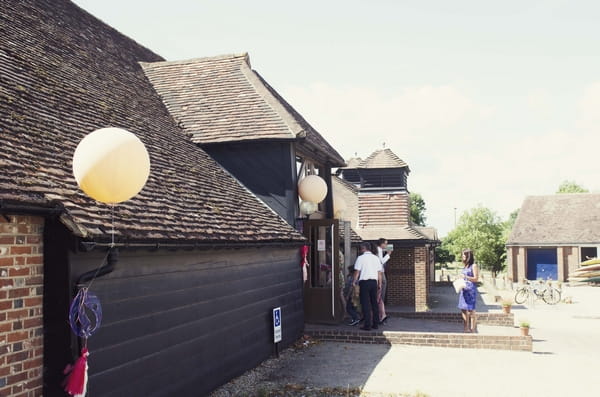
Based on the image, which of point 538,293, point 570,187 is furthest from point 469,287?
point 570,187

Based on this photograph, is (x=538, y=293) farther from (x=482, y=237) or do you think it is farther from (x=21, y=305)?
(x=21, y=305)

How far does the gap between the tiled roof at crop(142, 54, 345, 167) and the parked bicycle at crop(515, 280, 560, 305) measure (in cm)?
1260

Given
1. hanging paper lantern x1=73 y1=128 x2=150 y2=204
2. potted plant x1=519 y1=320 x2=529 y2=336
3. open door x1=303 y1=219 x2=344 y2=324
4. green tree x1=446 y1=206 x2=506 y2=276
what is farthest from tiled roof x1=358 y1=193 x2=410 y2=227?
green tree x1=446 y1=206 x2=506 y2=276

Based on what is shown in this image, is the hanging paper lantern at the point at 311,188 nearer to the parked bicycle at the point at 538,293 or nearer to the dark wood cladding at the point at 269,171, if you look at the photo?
the dark wood cladding at the point at 269,171

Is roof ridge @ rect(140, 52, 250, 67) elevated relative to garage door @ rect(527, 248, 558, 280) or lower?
elevated

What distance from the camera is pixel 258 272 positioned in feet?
32.6

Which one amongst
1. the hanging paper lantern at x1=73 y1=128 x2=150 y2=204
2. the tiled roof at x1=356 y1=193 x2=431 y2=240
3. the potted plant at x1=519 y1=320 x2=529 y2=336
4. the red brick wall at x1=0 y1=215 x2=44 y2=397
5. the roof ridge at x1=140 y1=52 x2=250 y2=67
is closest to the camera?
the red brick wall at x1=0 y1=215 x2=44 y2=397

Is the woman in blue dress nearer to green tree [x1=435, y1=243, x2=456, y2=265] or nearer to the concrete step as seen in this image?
the concrete step

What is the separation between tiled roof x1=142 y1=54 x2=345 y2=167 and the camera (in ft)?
40.3

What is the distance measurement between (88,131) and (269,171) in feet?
17.2

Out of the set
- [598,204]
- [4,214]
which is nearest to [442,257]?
[598,204]

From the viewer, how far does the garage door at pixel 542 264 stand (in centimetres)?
4266

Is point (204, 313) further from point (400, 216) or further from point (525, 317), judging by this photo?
point (400, 216)

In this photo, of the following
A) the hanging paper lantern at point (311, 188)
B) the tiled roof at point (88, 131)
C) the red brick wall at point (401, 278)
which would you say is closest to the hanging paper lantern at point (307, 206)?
the hanging paper lantern at point (311, 188)
